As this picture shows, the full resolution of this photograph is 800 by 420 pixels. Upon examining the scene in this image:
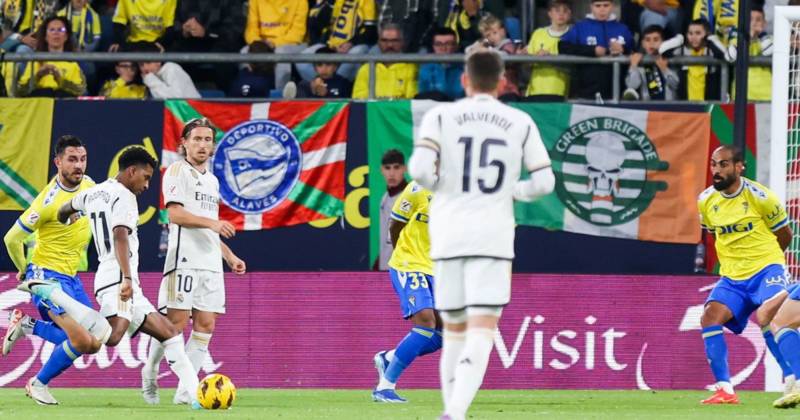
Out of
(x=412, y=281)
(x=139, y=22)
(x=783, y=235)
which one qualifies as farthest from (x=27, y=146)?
(x=783, y=235)

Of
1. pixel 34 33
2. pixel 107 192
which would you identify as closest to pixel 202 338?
pixel 107 192

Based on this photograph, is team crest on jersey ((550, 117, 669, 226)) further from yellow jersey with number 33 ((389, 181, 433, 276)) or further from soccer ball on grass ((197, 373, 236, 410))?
soccer ball on grass ((197, 373, 236, 410))

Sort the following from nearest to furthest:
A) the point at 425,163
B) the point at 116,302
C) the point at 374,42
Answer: the point at 425,163 → the point at 116,302 → the point at 374,42

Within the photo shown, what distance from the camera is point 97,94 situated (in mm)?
17250

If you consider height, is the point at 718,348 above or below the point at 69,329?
below

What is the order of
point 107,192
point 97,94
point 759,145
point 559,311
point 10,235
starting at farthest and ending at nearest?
point 97,94 → point 759,145 → point 559,311 → point 10,235 → point 107,192

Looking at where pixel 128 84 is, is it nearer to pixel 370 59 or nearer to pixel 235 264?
pixel 370 59

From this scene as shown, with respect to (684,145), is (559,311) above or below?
below

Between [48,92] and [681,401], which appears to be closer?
[681,401]

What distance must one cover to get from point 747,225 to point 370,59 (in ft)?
16.8

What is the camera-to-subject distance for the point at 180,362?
36.7 ft

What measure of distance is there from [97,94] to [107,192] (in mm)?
6377

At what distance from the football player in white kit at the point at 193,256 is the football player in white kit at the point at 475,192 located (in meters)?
3.44

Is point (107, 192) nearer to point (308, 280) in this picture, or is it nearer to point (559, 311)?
point (308, 280)
